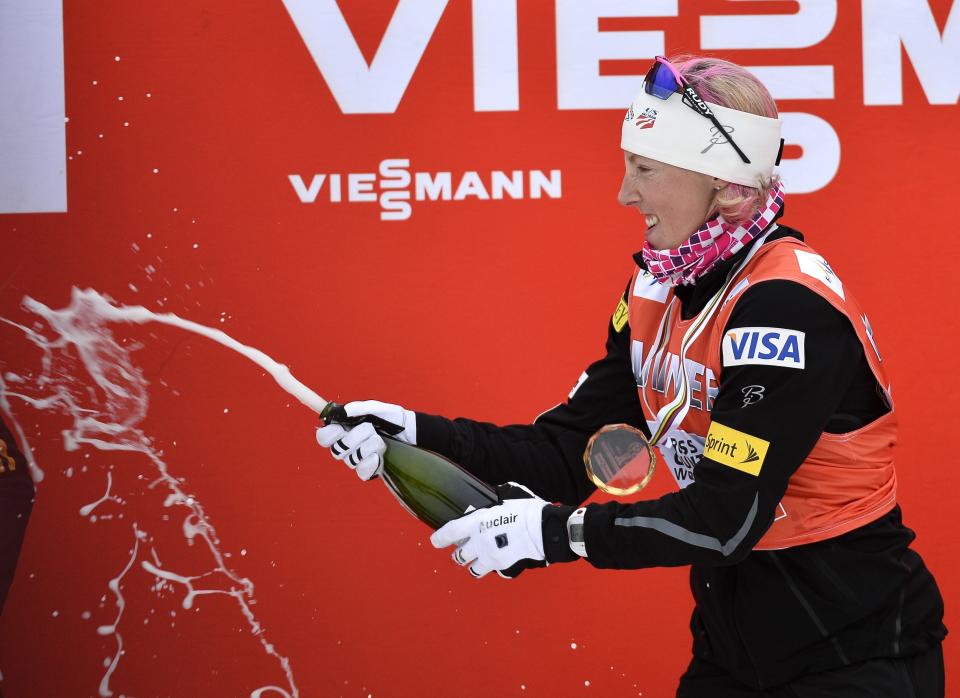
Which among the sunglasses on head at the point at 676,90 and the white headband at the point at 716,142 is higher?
the sunglasses on head at the point at 676,90

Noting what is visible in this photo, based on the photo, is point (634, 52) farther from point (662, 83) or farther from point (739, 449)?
point (739, 449)

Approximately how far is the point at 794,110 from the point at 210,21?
4.86 ft

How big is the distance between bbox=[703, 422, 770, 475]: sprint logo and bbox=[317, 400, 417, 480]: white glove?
2.02 feet

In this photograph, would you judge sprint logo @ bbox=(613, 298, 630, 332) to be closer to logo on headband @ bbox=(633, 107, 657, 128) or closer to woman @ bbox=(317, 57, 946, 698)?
woman @ bbox=(317, 57, 946, 698)

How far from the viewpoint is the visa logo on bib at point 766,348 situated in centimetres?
154

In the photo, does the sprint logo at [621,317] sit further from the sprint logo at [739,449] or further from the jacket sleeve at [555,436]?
the sprint logo at [739,449]

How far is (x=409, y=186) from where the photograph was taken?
9.43ft

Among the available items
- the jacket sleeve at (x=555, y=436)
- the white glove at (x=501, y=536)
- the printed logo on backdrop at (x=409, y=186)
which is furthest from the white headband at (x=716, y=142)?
the printed logo on backdrop at (x=409, y=186)

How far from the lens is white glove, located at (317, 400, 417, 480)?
1918mm

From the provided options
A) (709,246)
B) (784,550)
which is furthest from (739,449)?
(709,246)

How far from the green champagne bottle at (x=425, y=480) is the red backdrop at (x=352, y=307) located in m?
0.90

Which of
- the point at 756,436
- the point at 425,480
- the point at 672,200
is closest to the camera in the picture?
the point at 756,436

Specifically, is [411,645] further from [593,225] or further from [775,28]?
[775,28]

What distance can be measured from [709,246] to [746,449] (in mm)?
365
